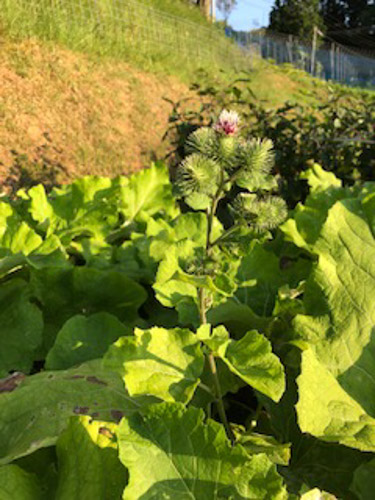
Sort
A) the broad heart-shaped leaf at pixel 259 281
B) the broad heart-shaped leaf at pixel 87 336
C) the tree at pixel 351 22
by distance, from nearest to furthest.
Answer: the broad heart-shaped leaf at pixel 87 336
the broad heart-shaped leaf at pixel 259 281
the tree at pixel 351 22

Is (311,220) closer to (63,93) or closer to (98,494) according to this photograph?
(98,494)

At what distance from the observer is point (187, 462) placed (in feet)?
3.59

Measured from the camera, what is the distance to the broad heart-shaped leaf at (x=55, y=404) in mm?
1318

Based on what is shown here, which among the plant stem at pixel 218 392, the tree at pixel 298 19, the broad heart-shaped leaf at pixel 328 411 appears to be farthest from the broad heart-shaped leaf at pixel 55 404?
the tree at pixel 298 19

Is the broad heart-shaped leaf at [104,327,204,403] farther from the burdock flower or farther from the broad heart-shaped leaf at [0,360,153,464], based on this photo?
the burdock flower

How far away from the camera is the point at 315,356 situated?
4.65 feet

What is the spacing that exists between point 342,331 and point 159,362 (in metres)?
0.54

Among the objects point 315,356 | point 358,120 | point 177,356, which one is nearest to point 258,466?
point 177,356

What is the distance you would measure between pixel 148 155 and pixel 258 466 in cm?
907

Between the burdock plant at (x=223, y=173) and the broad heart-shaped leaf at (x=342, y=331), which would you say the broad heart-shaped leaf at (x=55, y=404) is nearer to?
the burdock plant at (x=223, y=173)

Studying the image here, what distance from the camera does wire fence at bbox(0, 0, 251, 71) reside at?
31.6 feet

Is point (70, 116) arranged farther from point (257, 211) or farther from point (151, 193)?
point (257, 211)

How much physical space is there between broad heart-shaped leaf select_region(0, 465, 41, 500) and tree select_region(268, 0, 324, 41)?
171 ft

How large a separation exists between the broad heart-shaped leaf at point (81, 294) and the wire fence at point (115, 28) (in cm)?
805
